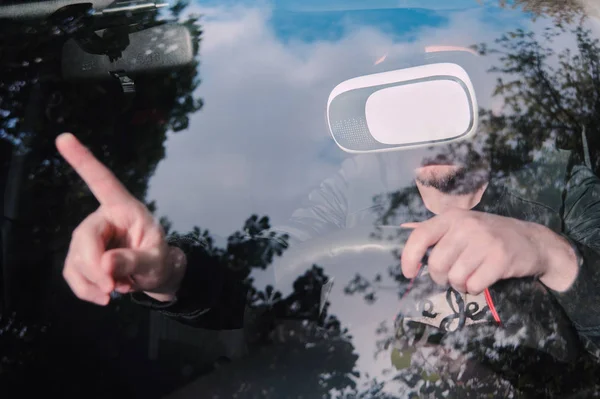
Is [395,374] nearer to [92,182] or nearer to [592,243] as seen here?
[592,243]

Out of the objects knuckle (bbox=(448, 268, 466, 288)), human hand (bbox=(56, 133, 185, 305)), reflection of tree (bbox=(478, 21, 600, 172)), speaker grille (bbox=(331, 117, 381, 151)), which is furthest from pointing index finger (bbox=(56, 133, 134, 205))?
reflection of tree (bbox=(478, 21, 600, 172))

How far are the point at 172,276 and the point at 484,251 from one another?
633 millimetres

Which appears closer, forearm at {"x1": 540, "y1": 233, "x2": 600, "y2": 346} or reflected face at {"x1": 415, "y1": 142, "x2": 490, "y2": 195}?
forearm at {"x1": 540, "y1": 233, "x2": 600, "y2": 346}

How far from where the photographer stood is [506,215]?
1.23 m

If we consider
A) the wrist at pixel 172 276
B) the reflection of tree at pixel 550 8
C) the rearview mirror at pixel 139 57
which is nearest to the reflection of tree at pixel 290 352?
the wrist at pixel 172 276

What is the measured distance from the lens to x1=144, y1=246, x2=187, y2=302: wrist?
1.16 m

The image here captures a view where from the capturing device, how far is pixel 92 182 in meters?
1.20

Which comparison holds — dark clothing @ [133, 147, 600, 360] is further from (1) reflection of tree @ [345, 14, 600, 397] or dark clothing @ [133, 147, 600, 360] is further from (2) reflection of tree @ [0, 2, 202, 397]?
(2) reflection of tree @ [0, 2, 202, 397]

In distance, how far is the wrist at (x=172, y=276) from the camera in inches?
45.7

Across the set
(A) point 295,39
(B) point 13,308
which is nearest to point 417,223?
(A) point 295,39

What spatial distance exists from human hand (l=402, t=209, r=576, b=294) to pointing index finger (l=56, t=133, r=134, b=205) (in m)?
0.63

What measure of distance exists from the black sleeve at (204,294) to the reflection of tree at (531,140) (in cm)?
27

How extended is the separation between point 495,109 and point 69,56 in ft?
3.69

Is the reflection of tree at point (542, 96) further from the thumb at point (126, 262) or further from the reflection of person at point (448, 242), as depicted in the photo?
the thumb at point (126, 262)
